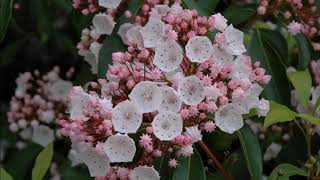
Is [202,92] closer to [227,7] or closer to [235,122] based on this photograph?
[235,122]

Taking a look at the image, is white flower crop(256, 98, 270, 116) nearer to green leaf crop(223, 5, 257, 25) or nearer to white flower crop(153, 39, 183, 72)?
white flower crop(153, 39, 183, 72)

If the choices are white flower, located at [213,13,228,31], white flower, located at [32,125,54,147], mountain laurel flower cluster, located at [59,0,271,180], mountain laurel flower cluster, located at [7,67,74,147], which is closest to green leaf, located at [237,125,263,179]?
mountain laurel flower cluster, located at [59,0,271,180]

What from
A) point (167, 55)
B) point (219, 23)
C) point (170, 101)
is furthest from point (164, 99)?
point (219, 23)

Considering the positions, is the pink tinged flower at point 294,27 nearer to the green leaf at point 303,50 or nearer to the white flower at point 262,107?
the green leaf at point 303,50

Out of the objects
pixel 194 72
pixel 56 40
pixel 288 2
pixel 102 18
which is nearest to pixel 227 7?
pixel 288 2

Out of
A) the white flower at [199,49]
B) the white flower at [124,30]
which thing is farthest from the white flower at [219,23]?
the white flower at [124,30]

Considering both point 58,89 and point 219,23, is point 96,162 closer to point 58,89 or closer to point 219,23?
point 219,23
